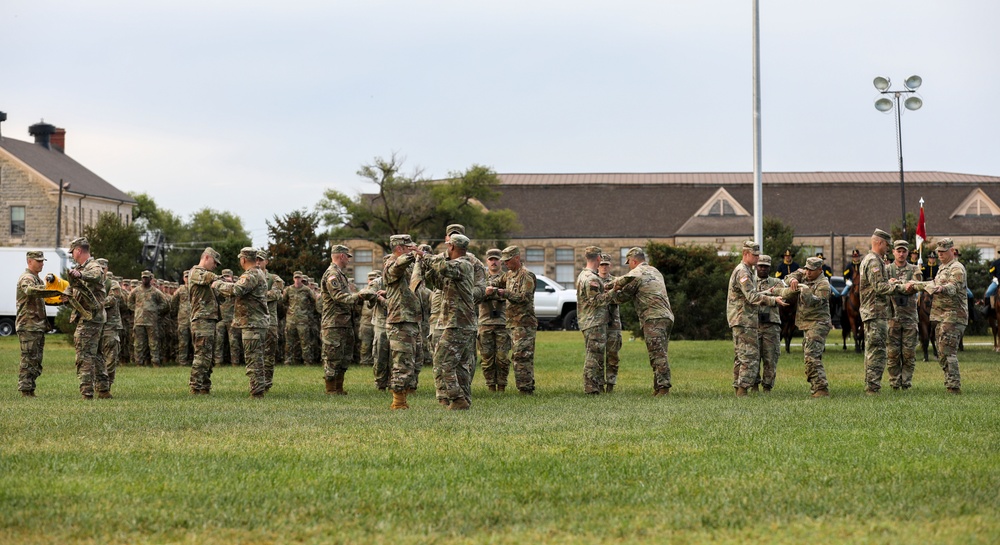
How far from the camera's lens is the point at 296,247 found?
121ft

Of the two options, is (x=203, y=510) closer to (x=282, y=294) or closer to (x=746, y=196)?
(x=282, y=294)

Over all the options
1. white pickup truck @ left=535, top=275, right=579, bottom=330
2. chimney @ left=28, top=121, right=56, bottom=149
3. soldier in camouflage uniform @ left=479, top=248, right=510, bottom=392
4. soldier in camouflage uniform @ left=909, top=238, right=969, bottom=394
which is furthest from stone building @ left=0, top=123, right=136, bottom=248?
soldier in camouflage uniform @ left=909, top=238, right=969, bottom=394

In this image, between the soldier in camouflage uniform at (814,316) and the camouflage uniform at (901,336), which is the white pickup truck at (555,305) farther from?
the soldier in camouflage uniform at (814,316)

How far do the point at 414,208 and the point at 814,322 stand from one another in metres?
55.3

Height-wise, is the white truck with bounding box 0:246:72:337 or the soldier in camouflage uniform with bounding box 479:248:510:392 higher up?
the white truck with bounding box 0:246:72:337

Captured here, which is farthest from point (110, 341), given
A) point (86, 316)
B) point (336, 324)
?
point (336, 324)

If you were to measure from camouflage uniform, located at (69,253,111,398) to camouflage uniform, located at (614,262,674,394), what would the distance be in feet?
22.9

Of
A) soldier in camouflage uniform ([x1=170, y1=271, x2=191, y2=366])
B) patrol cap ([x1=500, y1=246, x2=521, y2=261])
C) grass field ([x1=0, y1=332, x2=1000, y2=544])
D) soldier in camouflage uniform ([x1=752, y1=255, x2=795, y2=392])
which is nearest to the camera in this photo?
grass field ([x1=0, y1=332, x2=1000, y2=544])

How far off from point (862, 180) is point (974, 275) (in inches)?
1966

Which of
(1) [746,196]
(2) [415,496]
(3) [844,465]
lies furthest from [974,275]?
(1) [746,196]

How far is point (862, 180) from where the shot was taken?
279 ft

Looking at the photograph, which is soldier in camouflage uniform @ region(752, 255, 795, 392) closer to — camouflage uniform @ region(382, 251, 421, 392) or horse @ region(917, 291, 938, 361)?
camouflage uniform @ region(382, 251, 421, 392)

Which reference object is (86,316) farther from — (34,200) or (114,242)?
(34,200)

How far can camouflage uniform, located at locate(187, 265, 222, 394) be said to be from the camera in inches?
675
